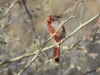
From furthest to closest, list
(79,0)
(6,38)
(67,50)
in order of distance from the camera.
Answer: (6,38), (67,50), (79,0)

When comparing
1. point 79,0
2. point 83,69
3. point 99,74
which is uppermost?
point 79,0

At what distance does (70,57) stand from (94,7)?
3.77 metres

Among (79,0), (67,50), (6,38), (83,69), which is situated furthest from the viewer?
(83,69)

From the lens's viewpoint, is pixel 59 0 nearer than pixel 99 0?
Yes

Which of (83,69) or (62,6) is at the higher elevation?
(62,6)

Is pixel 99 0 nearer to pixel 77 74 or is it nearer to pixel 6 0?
pixel 77 74

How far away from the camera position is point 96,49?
23.2ft

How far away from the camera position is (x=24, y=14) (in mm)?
4508

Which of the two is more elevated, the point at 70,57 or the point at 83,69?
the point at 70,57

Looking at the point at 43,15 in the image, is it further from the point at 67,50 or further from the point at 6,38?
the point at 67,50

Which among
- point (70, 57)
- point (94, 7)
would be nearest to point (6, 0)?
point (70, 57)

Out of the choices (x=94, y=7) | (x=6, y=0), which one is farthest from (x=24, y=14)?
(x=94, y=7)

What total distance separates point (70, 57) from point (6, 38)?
1.08 metres

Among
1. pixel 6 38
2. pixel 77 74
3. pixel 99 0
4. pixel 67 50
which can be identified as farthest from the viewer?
pixel 99 0
